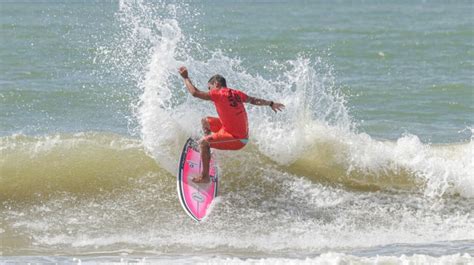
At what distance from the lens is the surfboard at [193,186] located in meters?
9.95

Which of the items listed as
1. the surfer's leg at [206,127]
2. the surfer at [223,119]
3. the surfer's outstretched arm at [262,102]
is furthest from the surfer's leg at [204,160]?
the surfer's outstretched arm at [262,102]

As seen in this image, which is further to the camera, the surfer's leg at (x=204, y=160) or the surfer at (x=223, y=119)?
the surfer's leg at (x=204, y=160)

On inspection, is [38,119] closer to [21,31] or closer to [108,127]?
[108,127]

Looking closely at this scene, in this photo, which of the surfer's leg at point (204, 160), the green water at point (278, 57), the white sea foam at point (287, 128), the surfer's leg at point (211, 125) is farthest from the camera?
the green water at point (278, 57)

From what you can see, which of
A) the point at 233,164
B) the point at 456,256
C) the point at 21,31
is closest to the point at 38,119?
the point at 233,164

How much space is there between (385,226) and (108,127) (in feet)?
18.4

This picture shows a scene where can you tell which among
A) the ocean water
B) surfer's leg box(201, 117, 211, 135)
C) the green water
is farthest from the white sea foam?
the green water

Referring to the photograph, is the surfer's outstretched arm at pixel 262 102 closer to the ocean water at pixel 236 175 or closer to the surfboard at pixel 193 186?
the surfboard at pixel 193 186

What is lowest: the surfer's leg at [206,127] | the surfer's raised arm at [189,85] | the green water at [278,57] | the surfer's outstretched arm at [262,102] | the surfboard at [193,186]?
the green water at [278,57]

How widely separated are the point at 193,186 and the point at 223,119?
86cm

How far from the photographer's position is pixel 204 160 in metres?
10.1

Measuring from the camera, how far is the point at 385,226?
33.3 ft

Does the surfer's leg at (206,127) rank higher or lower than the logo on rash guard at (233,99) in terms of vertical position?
lower

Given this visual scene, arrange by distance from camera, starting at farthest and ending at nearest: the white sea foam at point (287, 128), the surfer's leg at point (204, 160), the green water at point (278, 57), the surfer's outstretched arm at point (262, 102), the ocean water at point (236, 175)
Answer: the green water at point (278, 57) < the white sea foam at point (287, 128) < the surfer's leg at point (204, 160) < the surfer's outstretched arm at point (262, 102) < the ocean water at point (236, 175)
